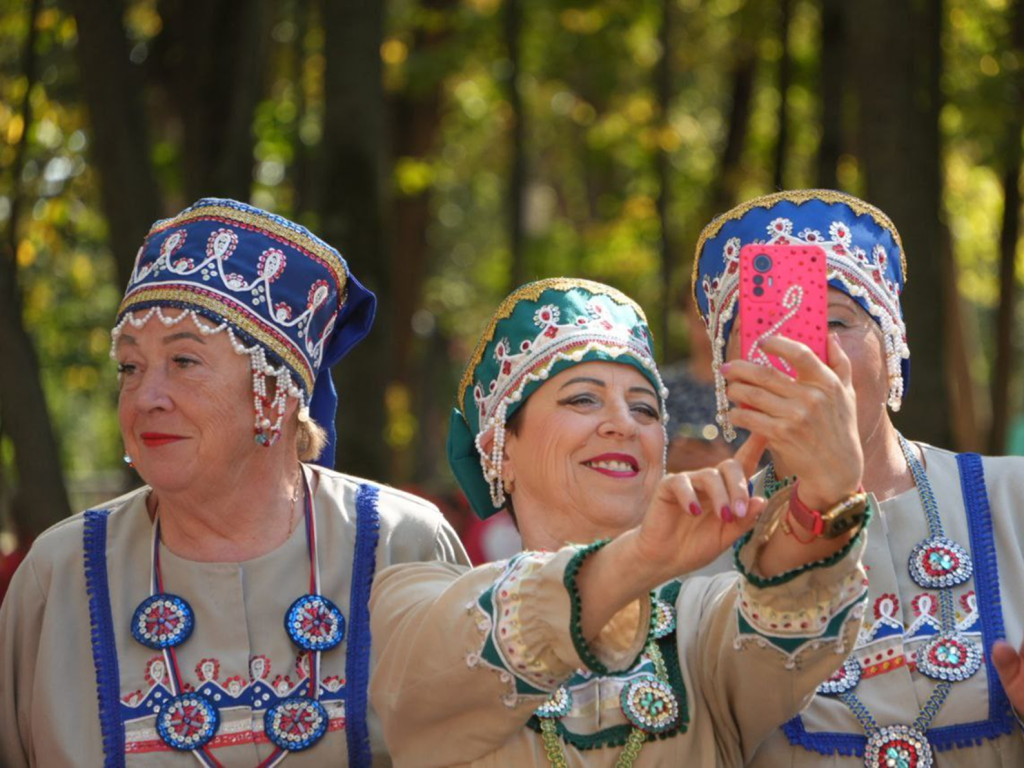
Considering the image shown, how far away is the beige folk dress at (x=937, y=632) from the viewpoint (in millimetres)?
3557

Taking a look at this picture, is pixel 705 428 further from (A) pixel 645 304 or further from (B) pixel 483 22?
(A) pixel 645 304

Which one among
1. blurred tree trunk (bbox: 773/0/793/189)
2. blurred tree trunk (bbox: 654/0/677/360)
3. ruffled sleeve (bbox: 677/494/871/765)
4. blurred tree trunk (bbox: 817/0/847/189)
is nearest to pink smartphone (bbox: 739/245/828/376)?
ruffled sleeve (bbox: 677/494/871/765)

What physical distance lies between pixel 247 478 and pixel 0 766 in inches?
38.5

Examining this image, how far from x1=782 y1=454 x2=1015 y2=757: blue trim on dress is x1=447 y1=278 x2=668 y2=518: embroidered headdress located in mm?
813

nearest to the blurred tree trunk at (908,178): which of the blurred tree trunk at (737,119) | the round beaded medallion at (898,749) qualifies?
the round beaded medallion at (898,749)

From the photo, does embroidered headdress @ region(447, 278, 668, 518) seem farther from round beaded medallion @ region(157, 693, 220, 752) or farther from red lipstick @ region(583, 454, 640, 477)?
round beaded medallion @ region(157, 693, 220, 752)

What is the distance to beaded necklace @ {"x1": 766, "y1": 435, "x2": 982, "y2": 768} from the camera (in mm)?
3529

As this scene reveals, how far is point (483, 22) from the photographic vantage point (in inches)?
506

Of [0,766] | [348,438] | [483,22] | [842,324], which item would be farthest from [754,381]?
[483,22]

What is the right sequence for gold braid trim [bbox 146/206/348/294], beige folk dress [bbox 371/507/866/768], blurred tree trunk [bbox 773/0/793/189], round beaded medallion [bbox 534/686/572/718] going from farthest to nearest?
blurred tree trunk [bbox 773/0/793/189]
gold braid trim [bbox 146/206/348/294]
round beaded medallion [bbox 534/686/572/718]
beige folk dress [bbox 371/507/866/768]

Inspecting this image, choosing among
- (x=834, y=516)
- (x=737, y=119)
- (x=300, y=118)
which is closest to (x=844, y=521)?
(x=834, y=516)

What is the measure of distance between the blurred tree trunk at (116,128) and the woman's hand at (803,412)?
4.17 m

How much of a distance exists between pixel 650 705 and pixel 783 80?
9933mm

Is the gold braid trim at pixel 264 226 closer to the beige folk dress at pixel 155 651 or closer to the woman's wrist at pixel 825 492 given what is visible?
the beige folk dress at pixel 155 651
